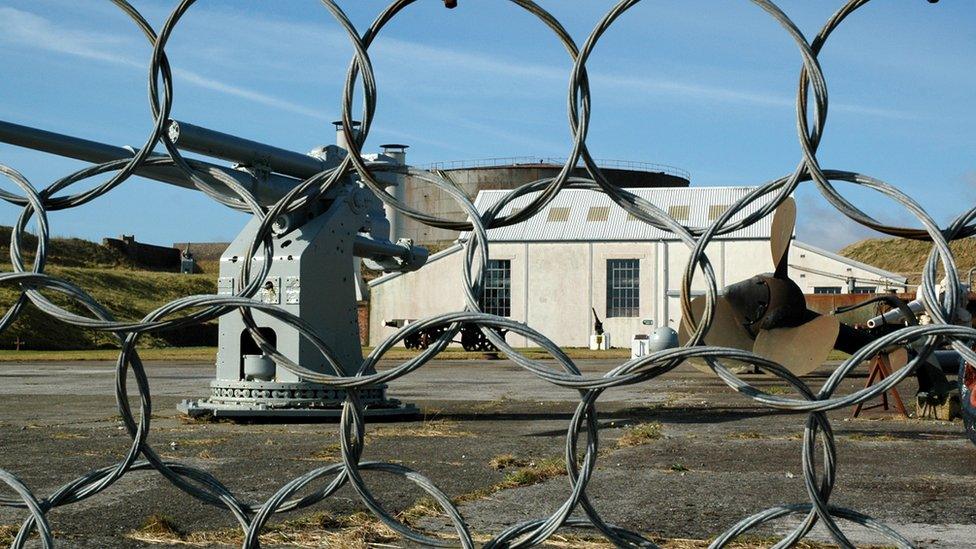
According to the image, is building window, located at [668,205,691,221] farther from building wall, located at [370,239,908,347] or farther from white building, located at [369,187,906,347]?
building wall, located at [370,239,908,347]

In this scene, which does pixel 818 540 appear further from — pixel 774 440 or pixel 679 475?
pixel 774 440

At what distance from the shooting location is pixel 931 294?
2.08 meters

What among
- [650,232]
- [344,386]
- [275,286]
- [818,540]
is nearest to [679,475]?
[818,540]

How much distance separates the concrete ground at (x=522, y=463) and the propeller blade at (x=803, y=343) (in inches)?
21.1

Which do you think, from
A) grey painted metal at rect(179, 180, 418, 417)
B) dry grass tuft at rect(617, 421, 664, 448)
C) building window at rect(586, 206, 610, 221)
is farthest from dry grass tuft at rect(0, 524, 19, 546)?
building window at rect(586, 206, 610, 221)

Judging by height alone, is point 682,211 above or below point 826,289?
above

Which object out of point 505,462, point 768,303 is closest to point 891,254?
point 768,303

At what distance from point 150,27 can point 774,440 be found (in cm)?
632

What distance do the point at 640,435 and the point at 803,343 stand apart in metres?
2.30

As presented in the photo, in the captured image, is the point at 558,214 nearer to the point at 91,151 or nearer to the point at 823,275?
the point at 823,275

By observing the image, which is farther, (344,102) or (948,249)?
(344,102)

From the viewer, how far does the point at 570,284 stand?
139ft

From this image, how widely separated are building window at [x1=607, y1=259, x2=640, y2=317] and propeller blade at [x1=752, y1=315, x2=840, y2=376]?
31329mm

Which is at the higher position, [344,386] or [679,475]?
[344,386]
